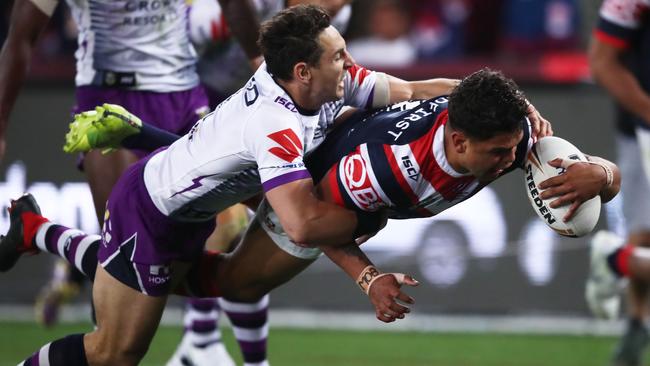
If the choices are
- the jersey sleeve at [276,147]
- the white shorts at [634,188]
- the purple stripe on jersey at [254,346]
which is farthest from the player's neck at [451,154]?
the white shorts at [634,188]

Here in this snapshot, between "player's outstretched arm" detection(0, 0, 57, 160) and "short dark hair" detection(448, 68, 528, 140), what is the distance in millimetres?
2165

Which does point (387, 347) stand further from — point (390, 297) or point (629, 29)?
point (390, 297)

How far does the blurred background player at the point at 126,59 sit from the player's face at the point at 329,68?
1.14 metres

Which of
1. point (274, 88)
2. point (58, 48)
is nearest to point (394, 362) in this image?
point (274, 88)

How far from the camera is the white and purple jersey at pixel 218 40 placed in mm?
6938

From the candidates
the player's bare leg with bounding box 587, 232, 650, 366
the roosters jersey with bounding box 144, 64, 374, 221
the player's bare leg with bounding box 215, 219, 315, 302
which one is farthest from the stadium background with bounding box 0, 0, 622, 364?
the roosters jersey with bounding box 144, 64, 374, 221

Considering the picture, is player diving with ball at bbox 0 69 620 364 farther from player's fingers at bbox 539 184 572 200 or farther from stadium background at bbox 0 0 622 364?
stadium background at bbox 0 0 622 364

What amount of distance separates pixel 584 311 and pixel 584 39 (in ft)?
7.47

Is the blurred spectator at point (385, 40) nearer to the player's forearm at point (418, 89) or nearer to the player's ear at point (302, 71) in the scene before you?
the player's forearm at point (418, 89)

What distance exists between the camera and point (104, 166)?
5.83 meters

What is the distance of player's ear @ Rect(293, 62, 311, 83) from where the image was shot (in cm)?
463

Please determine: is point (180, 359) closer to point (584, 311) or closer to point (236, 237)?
point (236, 237)

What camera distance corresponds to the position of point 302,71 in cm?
464

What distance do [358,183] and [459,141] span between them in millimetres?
410
